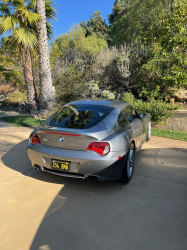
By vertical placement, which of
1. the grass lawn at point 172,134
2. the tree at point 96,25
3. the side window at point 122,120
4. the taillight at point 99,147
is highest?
the tree at point 96,25

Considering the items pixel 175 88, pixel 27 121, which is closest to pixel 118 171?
pixel 175 88

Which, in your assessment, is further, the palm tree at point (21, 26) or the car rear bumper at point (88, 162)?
the palm tree at point (21, 26)

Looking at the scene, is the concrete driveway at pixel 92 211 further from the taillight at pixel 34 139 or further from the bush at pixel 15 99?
Answer: the bush at pixel 15 99

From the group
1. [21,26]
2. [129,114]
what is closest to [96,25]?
[21,26]

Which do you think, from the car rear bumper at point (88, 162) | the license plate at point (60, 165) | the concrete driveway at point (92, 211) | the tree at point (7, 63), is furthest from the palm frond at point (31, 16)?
the license plate at point (60, 165)

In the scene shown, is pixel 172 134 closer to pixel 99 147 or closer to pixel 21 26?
pixel 99 147

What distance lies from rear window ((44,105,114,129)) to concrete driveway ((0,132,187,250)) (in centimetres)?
107

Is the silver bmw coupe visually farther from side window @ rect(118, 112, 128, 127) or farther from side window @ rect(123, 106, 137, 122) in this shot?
side window @ rect(123, 106, 137, 122)

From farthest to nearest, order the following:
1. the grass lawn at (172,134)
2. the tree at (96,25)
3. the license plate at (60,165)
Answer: the tree at (96,25)
the grass lawn at (172,134)
the license plate at (60,165)

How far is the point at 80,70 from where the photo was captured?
12.0m

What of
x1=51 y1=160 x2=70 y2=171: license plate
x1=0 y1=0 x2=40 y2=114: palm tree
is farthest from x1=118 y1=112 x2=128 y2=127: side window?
x1=0 y1=0 x2=40 y2=114: palm tree

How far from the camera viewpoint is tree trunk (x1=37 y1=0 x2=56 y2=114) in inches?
440

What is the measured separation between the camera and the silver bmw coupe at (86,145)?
3.19 metres

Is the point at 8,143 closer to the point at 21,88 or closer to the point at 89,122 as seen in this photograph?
the point at 89,122
